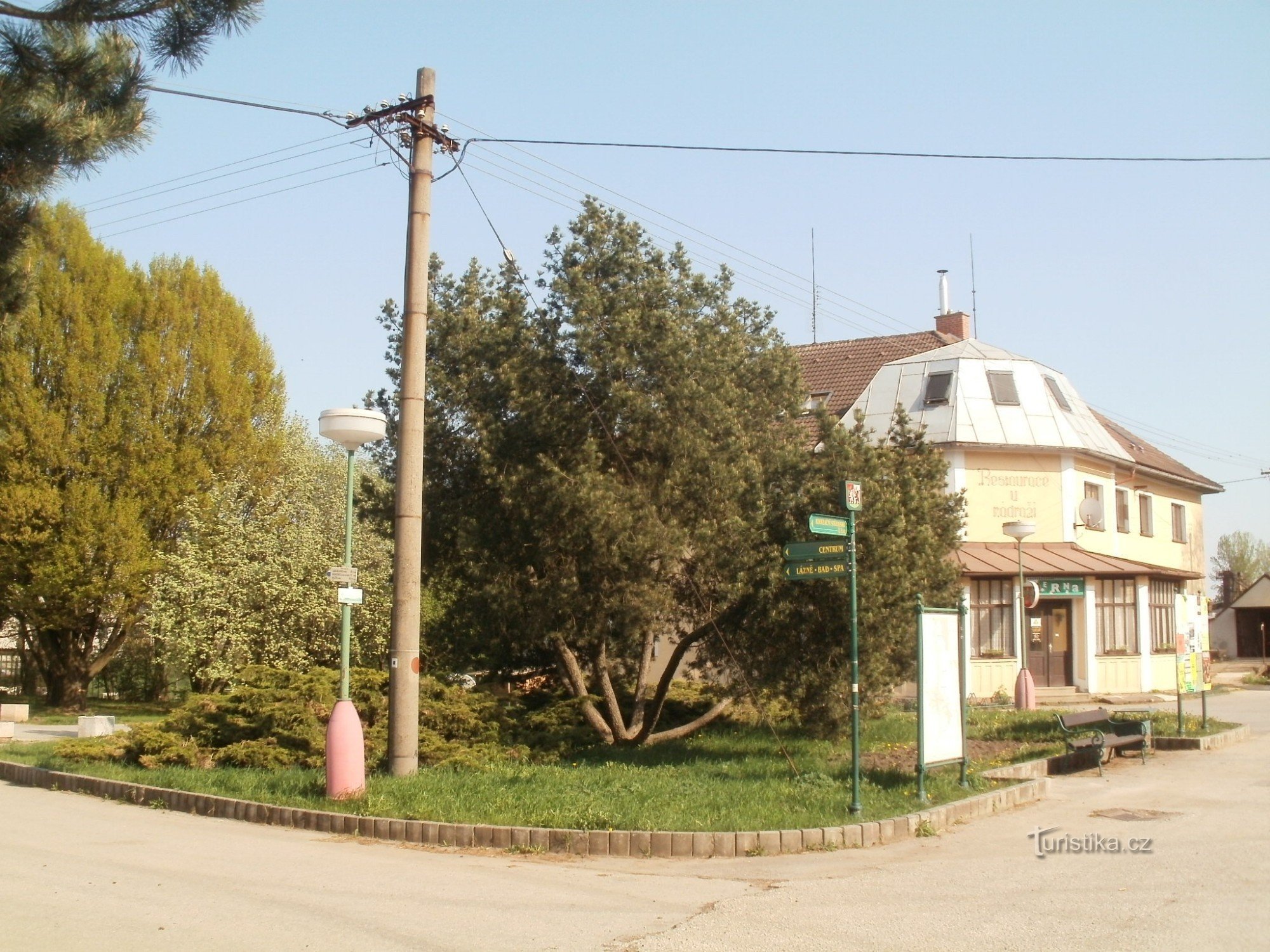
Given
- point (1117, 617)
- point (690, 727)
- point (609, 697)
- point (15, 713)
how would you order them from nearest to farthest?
point (609, 697) → point (690, 727) → point (15, 713) → point (1117, 617)

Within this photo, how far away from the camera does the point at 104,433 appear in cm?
3219

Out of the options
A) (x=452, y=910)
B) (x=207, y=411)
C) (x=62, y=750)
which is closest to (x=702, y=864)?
(x=452, y=910)

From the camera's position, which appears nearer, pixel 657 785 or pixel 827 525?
pixel 827 525

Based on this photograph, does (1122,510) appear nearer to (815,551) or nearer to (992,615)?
(992,615)

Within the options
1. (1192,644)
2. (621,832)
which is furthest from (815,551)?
(1192,644)

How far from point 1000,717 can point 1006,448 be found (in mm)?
12603

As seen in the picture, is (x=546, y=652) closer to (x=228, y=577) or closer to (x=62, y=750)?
(x=62, y=750)

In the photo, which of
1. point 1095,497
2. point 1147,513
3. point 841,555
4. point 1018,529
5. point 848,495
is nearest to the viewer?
point 848,495

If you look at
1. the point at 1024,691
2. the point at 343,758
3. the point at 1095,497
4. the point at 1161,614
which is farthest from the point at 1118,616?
the point at 343,758

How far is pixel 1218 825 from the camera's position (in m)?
11.3

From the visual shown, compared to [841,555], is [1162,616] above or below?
below

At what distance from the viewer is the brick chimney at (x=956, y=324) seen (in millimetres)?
41250

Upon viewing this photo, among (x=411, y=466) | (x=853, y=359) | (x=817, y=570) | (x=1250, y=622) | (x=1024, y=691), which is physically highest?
(x=853, y=359)

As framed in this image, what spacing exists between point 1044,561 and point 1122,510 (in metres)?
6.50
